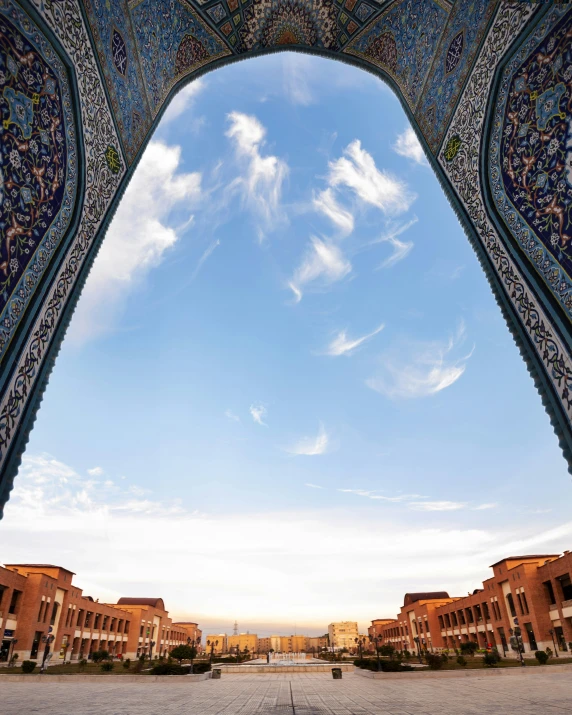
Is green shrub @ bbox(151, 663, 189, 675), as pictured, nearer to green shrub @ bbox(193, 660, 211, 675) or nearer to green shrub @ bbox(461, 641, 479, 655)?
green shrub @ bbox(193, 660, 211, 675)

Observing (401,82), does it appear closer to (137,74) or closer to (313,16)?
(313,16)

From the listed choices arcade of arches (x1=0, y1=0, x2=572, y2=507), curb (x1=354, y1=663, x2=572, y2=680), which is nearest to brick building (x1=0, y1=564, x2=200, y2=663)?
curb (x1=354, y1=663, x2=572, y2=680)

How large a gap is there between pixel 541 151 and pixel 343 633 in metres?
112

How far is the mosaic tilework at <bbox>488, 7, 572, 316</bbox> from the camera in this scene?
3281mm

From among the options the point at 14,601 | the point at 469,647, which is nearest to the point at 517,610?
the point at 469,647

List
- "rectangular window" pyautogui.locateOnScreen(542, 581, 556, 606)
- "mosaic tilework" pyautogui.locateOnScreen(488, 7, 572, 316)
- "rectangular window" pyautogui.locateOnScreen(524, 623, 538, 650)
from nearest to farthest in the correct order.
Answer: "mosaic tilework" pyautogui.locateOnScreen(488, 7, 572, 316)
"rectangular window" pyautogui.locateOnScreen(542, 581, 556, 606)
"rectangular window" pyautogui.locateOnScreen(524, 623, 538, 650)

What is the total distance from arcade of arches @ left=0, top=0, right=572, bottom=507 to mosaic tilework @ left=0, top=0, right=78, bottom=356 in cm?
1

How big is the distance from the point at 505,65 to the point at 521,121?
66cm

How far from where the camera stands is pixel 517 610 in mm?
28250

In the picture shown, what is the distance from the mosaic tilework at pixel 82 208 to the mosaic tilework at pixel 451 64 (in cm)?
378

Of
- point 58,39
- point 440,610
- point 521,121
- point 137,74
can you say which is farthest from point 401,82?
point 440,610

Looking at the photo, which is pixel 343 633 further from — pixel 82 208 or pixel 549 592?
pixel 82 208

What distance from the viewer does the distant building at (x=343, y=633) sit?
93.5 metres

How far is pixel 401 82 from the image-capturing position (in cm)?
618
